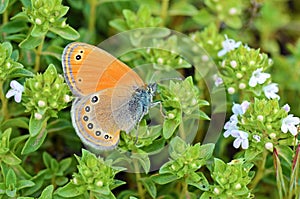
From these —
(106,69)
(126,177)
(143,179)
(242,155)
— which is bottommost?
(126,177)

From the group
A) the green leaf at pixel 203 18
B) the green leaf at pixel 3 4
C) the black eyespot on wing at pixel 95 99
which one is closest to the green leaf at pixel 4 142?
the black eyespot on wing at pixel 95 99

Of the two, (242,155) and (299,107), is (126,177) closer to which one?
(242,155)

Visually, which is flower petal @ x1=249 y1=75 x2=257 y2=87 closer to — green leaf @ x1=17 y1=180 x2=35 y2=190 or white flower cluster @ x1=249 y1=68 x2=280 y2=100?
white flower cluster @ x1=249 y1=68 x2=280 y2=100

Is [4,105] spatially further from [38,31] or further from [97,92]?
[97,92]

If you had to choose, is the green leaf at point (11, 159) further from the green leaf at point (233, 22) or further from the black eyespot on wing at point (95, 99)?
the green leaf at point (233, 22)

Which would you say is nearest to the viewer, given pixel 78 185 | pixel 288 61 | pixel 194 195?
pixel 78 185

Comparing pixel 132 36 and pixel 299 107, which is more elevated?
pixel 132 36

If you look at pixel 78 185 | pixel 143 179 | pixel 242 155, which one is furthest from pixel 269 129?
pixel 78 185
